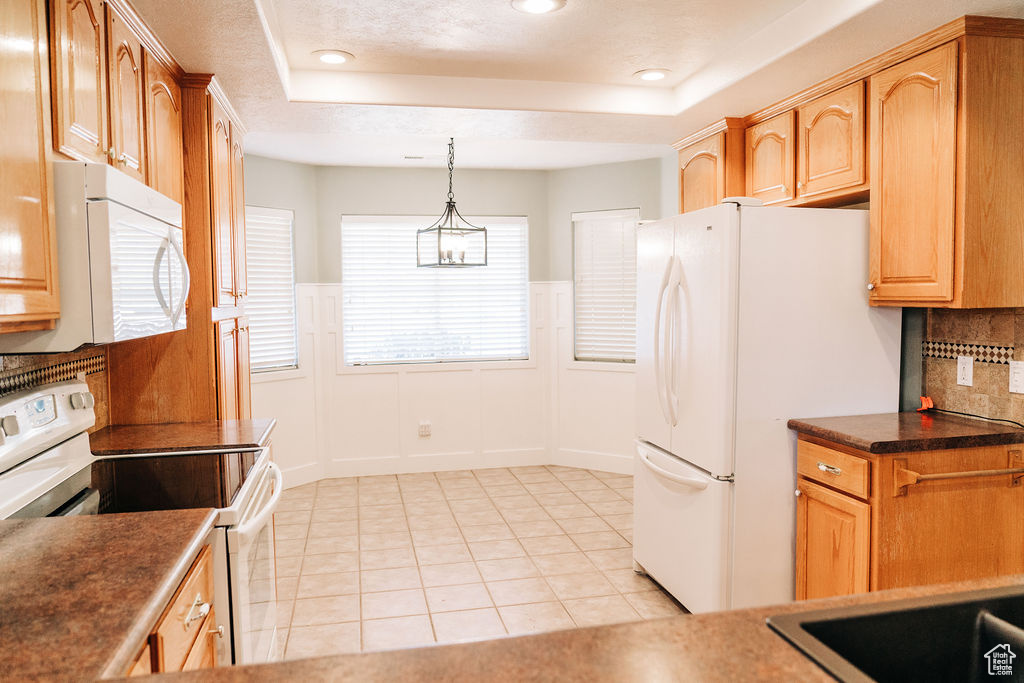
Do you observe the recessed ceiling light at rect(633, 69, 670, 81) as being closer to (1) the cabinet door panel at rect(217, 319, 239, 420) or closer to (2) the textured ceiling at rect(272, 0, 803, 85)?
(2) the textured ceiling at rect(272, 0, 803, 85)

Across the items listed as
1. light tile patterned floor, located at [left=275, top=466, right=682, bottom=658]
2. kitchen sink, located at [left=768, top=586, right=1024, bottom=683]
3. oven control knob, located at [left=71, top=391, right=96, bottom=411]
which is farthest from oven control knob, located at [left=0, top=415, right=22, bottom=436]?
kitchen sink, located at [left=768, top=586, right=1024, bottom=683]

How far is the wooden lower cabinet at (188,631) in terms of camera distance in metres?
1.23

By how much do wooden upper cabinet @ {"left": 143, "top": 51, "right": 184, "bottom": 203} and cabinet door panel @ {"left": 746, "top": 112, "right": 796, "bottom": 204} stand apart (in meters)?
2.68

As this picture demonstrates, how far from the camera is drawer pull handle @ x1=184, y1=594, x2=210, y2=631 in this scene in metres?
1.45

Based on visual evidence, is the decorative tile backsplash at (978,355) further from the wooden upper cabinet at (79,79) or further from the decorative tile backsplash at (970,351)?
the wooden upper cabinet at (79,79)

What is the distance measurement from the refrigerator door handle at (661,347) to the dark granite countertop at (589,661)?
2.04 metres

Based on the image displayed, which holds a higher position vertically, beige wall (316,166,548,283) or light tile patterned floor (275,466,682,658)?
beige wall (316,166,548,283)

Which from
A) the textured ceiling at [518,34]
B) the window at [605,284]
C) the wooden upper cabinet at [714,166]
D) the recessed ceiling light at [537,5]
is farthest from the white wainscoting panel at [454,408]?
the recessed ceiling light at [537,5]

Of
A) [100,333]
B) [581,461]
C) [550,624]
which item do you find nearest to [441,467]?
[581,461]

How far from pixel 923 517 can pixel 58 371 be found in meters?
3.08

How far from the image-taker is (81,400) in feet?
7.09

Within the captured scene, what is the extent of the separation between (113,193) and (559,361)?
13.7ft

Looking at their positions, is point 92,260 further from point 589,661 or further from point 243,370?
point 243,370

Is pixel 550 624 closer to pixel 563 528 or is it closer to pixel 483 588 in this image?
pixel 483 588
